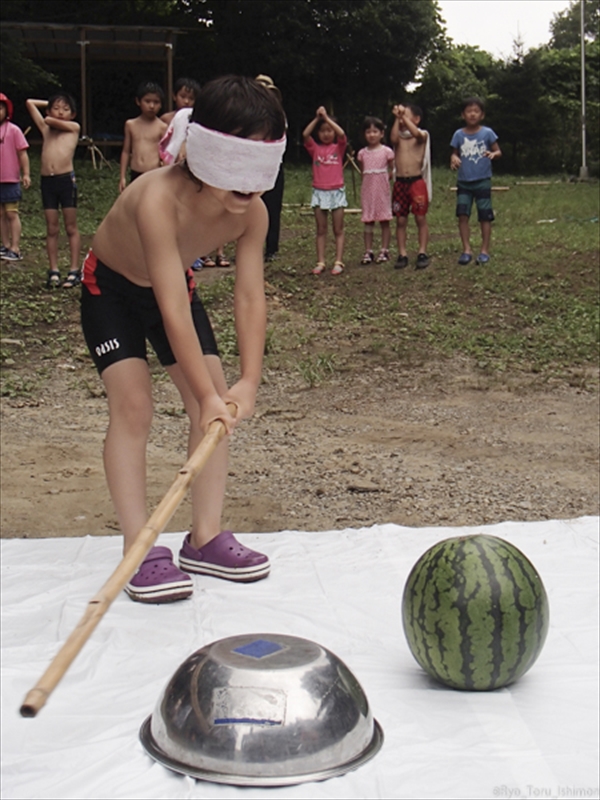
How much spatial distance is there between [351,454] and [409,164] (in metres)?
4.73

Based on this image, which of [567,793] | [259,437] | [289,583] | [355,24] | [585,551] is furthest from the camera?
[355,24]

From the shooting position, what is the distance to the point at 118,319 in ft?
11.1

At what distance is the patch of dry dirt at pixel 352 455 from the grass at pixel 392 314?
1.28 feet

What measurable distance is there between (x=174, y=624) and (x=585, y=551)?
1559 mm

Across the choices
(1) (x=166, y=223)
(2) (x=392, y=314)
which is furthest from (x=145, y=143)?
(1) (x=166, y=223)

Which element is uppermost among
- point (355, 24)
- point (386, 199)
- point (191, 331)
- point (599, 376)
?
point (355, 24)

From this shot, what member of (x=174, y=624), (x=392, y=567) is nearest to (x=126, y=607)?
(x=174, y=624)

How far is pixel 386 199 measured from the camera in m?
9.74

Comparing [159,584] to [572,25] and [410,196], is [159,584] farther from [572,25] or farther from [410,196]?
[572,25]

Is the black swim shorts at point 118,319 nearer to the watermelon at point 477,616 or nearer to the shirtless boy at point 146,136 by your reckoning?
the watermelon at point 477,616

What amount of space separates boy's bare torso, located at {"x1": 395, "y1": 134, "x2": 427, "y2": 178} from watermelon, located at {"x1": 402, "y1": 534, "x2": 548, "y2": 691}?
283 inches

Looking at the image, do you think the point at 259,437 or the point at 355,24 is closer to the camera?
the point at 259,437

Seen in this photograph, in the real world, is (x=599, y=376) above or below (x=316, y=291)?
below

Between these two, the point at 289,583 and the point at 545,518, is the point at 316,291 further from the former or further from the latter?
the point at 289,583
